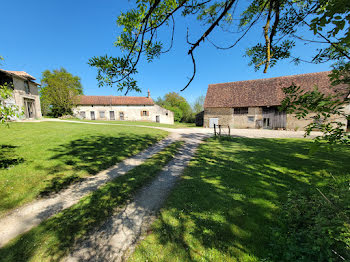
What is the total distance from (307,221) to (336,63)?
3830 mm

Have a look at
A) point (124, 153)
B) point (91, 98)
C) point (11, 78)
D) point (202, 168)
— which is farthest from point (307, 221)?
point (91, 98)

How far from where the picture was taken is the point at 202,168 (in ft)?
18.6

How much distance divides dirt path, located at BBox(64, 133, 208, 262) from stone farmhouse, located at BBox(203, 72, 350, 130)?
20703 millimetres

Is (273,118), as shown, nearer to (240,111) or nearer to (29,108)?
(240,111)

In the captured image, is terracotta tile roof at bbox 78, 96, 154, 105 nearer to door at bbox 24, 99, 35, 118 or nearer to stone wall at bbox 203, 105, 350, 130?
door at bbox 24, 99, 35, 118

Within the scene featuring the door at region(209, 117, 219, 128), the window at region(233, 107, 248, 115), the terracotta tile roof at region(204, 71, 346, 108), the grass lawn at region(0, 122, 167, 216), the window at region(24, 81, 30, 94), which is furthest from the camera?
the door at region(209, 117, 219, 128)

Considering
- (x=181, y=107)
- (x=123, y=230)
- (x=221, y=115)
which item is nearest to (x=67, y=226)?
(x=123, y=230)

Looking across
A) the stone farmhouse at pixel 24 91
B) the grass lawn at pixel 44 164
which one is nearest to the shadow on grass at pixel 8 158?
the grass lawn at pixel 44 164

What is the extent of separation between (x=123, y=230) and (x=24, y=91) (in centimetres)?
2449

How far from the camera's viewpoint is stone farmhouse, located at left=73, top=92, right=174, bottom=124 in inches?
1309

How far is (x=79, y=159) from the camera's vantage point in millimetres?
6082

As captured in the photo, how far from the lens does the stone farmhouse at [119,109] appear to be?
33250 mm

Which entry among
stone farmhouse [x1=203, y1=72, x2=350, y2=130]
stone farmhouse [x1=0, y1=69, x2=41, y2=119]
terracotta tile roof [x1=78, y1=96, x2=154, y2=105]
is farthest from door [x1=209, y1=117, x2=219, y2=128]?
stone farmhouse [x1=0, y1=69, x2=41, y2=119]

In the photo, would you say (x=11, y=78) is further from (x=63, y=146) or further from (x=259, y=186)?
(x=259, y=186)
